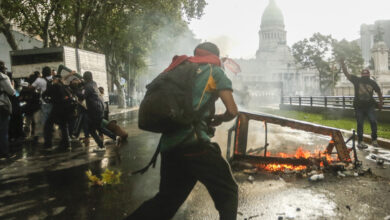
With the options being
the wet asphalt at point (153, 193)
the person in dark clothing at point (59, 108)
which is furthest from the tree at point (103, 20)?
the wet asphalt at point (153, 193)

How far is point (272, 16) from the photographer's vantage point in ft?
393

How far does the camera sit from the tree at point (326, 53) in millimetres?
50844

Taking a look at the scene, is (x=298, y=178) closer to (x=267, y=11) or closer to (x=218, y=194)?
(x=218, y=194)

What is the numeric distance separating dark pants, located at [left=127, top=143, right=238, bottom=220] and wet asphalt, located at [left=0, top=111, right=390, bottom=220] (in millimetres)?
1262

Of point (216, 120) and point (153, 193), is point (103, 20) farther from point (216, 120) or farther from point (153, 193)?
point (216, 120)

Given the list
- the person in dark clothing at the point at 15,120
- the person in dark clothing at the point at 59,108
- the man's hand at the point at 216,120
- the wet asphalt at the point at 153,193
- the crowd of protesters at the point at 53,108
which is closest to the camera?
the man's hand at the point at 216,120

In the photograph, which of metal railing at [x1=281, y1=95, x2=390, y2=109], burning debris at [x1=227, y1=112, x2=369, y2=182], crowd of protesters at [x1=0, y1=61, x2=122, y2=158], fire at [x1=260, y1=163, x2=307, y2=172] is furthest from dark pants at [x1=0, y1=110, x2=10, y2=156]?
metal railing at [x1=281, y1=95, x2=390, y2=109]

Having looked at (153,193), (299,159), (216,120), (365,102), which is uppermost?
(216,120)

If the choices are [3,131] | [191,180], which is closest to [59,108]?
[3,131]

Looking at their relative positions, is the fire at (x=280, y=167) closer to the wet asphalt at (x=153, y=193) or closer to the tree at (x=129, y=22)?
the wet asphalt at (x=153, y=193)

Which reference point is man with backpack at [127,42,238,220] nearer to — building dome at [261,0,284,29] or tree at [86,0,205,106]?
tree at [86,0,205,106]

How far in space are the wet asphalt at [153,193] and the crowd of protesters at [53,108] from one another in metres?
0.81

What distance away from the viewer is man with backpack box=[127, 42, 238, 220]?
7.56ft

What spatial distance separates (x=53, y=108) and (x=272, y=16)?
12113 centimetres
